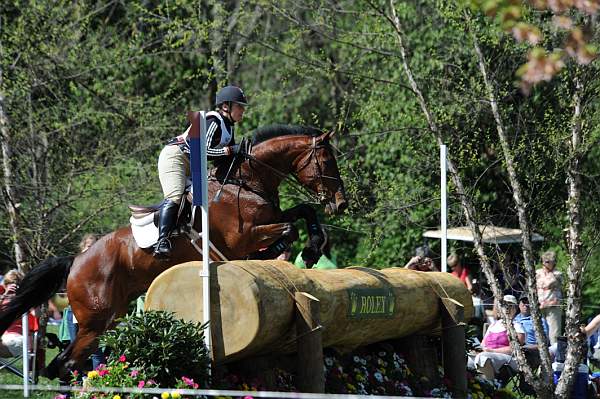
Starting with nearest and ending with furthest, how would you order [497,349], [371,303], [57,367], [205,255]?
[205,255] < [371,303] < [57,367] < [497,349]

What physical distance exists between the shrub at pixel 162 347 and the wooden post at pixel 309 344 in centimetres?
72

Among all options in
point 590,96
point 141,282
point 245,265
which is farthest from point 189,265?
point 590,96

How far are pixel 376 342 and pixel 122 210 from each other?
4695 millimetres

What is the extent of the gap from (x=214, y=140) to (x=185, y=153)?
0.35 metres

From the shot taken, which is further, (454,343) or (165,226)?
(454,343)

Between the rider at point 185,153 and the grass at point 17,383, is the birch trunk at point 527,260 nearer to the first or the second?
the rider at point 185,153

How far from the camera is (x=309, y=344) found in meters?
7.12

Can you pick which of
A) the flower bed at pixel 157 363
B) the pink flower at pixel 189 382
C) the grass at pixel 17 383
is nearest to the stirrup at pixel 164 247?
the flower bed at pixel 157 363

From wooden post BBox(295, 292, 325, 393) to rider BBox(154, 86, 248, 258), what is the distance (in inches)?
68.5

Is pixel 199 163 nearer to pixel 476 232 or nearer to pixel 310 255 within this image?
pixel 310 255

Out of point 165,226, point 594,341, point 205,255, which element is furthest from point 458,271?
point 205,255

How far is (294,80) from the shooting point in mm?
20062

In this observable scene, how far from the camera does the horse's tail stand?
9.24m

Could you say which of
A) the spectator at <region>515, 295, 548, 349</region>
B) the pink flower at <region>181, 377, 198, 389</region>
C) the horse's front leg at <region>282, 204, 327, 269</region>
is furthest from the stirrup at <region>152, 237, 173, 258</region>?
the spectator at <region>515, 295, 548, 349</region>
